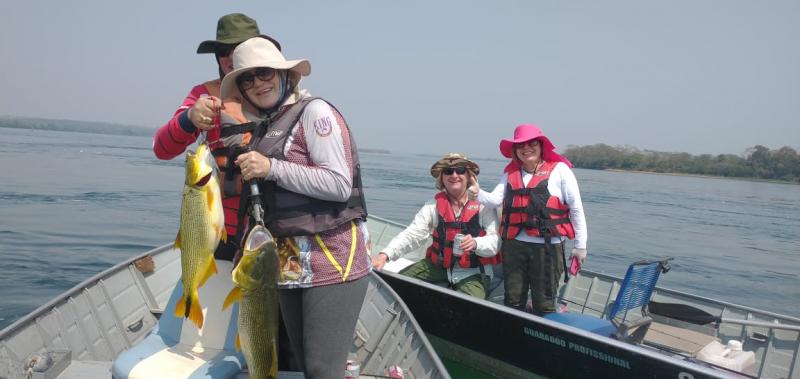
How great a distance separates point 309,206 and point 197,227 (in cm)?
48

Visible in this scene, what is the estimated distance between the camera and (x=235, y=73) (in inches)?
85.1

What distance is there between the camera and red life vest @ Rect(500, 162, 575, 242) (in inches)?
199

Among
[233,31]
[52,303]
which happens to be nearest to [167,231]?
[52,303]

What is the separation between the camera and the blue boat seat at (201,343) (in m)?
2.47

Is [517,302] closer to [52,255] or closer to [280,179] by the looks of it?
[280,179]

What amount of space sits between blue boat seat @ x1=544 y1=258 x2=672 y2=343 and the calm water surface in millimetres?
6568

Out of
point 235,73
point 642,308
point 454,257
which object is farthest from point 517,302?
point 235,73

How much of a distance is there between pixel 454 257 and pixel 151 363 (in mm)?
3399

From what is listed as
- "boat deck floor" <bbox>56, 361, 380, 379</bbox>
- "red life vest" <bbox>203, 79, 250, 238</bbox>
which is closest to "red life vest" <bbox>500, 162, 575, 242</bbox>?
"boat deck floor" <bbox>56, 361, 380, 379</bbox>

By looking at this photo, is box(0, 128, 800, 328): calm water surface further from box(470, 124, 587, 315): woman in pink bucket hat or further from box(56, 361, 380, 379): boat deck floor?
box(470, 124, 587, 315): woman in pink bucket hat

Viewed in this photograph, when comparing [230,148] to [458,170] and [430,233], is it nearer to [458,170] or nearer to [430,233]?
[458,170]

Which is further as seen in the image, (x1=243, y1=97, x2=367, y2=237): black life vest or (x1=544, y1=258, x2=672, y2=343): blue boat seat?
(x1=544, y1=258, x2=672, y2=343): blue boat seat

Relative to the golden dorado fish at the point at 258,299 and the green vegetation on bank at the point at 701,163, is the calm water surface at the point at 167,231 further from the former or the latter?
the green vegetation on bank at the point at 701,163

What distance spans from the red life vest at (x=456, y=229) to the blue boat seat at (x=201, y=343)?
293 cm
